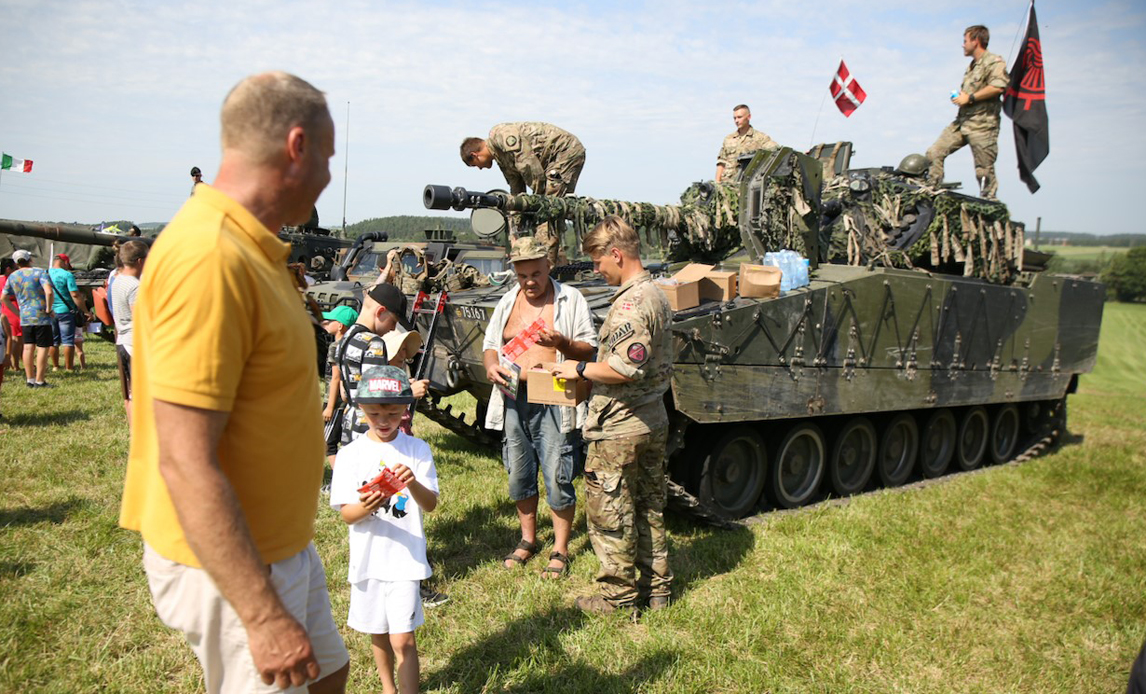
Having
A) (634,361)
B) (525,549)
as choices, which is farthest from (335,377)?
(634,361)

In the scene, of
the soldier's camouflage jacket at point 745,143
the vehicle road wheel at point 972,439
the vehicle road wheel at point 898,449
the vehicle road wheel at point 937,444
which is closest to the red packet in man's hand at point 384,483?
the vehicle road wheel at point 898,449

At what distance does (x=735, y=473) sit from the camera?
259 inches

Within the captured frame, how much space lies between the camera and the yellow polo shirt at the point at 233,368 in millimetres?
1528

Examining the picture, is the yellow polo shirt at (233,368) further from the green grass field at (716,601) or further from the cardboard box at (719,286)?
the cardboard box at (719,286)

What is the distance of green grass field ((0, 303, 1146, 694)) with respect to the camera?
12.9ft

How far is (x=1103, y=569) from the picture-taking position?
5707 mm

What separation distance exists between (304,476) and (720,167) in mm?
8509

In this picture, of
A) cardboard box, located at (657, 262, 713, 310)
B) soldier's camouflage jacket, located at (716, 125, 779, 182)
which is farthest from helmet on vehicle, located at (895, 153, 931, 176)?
cardboard box, located at (657, 262, 713, 310)

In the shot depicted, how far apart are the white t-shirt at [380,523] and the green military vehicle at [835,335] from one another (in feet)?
8.65

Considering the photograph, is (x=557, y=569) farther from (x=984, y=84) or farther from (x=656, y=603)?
(x=984, y=84)

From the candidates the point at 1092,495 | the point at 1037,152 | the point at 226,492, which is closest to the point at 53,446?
→ the point at 226,492

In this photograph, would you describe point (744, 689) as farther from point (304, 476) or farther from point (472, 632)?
point (304, 476)

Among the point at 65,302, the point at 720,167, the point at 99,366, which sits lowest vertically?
the point at 99,366

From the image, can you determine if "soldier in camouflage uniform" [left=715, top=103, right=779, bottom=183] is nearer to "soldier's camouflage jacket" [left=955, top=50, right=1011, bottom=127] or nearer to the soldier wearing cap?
"soldier's camouflage jacket" [left=955, top=50, right=1011, bottom=127]
